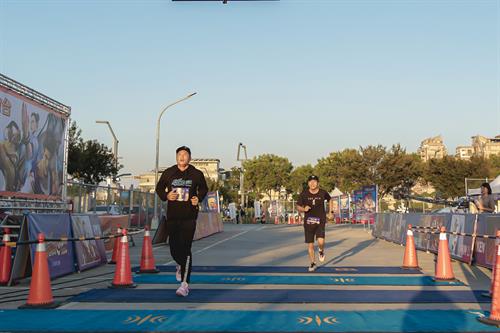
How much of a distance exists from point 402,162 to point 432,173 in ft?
14.5

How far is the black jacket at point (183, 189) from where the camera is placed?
8.15 metres

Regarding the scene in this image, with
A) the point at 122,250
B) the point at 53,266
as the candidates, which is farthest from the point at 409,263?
the point at 53,266

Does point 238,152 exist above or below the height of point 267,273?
above

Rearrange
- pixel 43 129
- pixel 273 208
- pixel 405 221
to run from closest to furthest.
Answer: pixel 43 129 < pixel 405 221 < pixel 273 208

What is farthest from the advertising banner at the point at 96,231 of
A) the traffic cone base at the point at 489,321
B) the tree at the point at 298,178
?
the tree at the point at 298,178

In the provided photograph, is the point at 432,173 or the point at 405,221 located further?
the point at 432,173

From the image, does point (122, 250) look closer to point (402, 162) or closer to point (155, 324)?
point (155, 324)

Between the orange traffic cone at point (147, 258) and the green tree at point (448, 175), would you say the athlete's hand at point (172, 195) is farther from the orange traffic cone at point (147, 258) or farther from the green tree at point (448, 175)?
the green tree at point (448, 175)

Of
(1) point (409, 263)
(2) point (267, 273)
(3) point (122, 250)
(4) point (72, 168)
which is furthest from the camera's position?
(4) point (72, 168)

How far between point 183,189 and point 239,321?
2.45 m

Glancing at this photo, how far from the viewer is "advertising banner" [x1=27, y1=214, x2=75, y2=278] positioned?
32.4ft

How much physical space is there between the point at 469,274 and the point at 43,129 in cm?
1166

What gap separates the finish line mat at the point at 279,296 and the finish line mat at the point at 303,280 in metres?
0.89

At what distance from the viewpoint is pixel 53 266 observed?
10.3m
